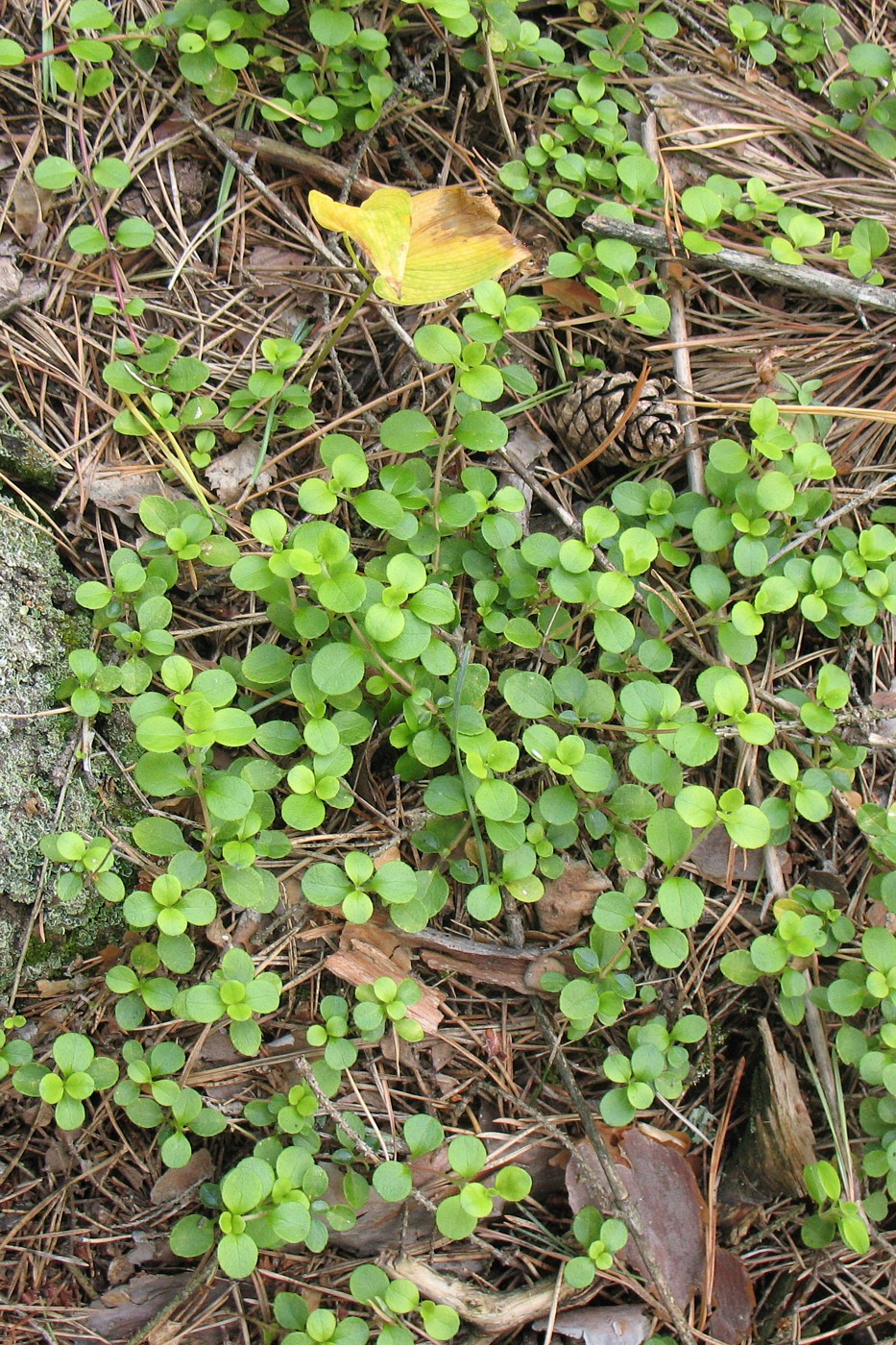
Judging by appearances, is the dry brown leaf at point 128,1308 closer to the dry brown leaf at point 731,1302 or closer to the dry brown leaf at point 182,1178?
the dry brown leaf at point 182,1178

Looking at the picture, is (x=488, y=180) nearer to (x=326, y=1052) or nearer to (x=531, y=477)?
(x=531, y=477)

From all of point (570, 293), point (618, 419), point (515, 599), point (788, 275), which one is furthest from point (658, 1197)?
point (788, 275)

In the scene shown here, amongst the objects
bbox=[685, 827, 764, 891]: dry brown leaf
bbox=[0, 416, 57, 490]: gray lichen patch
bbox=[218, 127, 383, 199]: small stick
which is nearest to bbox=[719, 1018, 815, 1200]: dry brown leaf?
bbox=[685, 827, 764, 891]: dry brown leaf

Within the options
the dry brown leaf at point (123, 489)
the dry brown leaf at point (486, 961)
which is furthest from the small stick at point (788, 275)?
the dry brown leaf at point (486, 961)

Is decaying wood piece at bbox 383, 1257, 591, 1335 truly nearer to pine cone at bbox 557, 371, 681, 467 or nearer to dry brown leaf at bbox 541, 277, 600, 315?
pine cone at bbox 557, 371, 681, 467

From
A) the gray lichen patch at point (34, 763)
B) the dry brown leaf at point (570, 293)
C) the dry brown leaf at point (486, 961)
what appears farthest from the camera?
the dry brown leaf at point (570, 293)

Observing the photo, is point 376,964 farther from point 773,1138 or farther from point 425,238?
point 425,238
